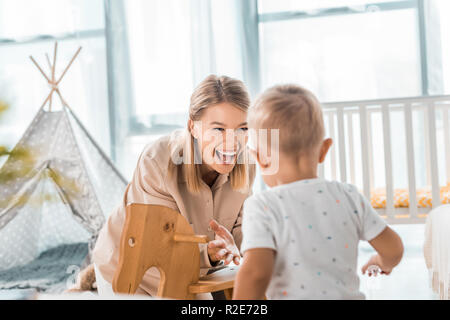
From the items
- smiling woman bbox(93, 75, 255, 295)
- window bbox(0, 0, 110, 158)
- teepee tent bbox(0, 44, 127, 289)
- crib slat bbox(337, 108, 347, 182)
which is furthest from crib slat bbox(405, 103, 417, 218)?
window bbox(0, 0, 110, 158)

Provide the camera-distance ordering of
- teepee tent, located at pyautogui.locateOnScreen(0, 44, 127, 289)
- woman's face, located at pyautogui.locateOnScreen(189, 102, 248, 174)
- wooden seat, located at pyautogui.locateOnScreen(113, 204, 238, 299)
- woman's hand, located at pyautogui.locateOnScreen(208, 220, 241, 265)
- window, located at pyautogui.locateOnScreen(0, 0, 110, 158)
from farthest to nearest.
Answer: window, located at pyautogui.locateOnScreen(0, 0, 110, 158) < teepee tent, located at pyautogui.locateOnScreen(0, 44, 127, 289) < woman's face, located at pyautogui.locateOnScreen(189, 102, 248, 174) < woman's hand, located at pyautogui.locateOnScreen(208, 220, 241, 265) < wooden seat, located at pyautogui.locateOnScreen(113, 204, 238, 299)

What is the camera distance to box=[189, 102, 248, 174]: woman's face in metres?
1.21

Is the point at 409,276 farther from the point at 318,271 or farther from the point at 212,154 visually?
the point at 318,271

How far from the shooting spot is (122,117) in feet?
11.1

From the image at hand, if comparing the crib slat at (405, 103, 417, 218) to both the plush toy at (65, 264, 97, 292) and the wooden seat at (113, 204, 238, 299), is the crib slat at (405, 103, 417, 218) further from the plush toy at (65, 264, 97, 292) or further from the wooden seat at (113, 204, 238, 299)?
the plush toy at (65, 264, 97, 292)

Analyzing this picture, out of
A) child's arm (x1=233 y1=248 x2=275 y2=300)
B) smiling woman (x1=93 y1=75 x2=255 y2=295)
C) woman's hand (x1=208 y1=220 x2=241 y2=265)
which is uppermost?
smiling woman (x1=93 y1=75 x2=255 y2=295)

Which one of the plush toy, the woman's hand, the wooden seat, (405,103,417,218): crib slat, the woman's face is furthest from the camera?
the plush toy

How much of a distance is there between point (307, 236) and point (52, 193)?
234 centimetres

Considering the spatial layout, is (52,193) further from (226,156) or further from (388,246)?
(388,246)

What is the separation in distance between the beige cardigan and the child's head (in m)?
0.55

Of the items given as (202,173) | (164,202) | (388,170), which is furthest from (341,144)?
(164,202)

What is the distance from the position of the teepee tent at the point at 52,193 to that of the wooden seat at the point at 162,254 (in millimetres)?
1714
